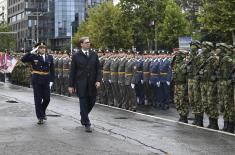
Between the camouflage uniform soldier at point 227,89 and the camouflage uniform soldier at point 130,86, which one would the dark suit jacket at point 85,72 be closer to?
the camouflage uniform soldier at point 227,89

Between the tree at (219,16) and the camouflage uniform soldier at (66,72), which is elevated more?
the tree at (219,16)

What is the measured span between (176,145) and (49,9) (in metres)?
118

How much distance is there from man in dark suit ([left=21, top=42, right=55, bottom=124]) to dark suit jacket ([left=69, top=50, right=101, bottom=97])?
126 centimetres

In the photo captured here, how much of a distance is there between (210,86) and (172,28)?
132 feet

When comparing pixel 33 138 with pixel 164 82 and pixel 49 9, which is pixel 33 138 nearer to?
pixel 164 82

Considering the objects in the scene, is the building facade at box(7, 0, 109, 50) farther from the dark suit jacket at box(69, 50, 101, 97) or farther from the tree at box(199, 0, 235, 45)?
the dark suit jacket at box(69, 50, 101, 97)

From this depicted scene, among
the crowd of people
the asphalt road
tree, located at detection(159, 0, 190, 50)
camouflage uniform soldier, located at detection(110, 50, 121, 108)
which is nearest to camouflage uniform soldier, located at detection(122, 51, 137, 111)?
the crowd of people

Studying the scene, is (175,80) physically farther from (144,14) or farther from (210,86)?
(144,14)

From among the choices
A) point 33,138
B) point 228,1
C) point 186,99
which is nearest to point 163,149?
point 33,138

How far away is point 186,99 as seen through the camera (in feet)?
43.1

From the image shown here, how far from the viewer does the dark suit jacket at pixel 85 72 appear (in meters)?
11.4

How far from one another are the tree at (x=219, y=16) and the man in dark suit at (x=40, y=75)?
67.8ft

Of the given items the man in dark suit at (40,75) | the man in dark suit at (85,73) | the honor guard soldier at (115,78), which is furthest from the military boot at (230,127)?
the honor guard soldier at (115,78)

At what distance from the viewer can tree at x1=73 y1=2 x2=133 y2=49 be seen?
5222 cm
